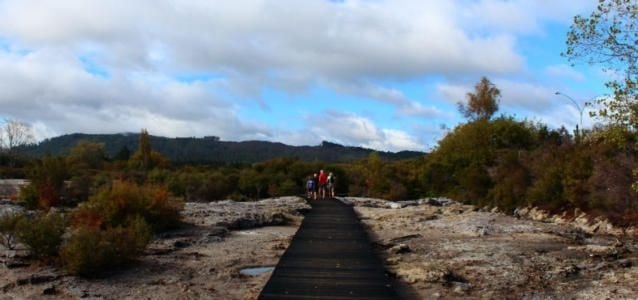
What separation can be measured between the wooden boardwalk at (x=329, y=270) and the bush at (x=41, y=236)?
4793 mm

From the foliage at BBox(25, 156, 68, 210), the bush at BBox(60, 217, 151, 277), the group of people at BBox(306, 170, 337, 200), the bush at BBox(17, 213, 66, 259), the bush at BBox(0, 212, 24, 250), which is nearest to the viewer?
the bush at BBox(60, 217, 151, 277)

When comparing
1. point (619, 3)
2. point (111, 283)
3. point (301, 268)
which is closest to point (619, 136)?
point (619, 3)

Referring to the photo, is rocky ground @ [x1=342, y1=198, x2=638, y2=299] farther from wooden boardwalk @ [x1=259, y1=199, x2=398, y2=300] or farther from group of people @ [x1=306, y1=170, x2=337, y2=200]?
group of people @ [x1=306, y1=170, x2=337, y2=200]

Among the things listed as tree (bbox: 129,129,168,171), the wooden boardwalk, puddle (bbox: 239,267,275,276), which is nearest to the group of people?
the wooden boardwalk

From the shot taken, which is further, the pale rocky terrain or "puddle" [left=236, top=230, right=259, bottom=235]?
"puddle" [left=236, top=230, right=259, bottom=235]

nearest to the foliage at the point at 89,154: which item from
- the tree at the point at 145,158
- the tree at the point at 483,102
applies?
the tree at the point at 145,158

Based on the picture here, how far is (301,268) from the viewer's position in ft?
44.9

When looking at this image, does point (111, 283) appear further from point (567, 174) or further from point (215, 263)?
point (567, 174)

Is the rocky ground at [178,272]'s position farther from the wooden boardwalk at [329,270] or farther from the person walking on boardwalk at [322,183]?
the person walking on boardwalk at [322,183]

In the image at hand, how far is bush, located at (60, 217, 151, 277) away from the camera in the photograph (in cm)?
1290

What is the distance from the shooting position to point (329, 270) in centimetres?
1359

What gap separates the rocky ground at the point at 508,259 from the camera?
40.3 feet

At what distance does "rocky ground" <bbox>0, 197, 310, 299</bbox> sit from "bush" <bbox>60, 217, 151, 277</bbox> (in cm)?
22

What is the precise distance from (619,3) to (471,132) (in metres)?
37.8
